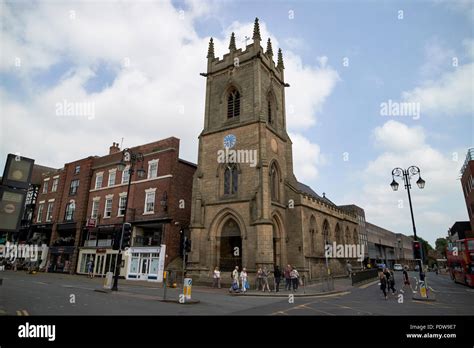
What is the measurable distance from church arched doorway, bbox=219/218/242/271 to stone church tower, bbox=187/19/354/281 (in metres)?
0.08

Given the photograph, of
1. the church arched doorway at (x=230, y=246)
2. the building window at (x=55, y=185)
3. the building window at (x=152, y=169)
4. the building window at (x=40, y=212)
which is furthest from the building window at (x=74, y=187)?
the church arched doorway at (x=230, y=246)

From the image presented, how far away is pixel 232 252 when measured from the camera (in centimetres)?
2372

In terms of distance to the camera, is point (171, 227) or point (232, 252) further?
point (171, 227)

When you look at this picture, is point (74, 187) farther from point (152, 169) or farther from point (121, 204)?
point (152, 169)

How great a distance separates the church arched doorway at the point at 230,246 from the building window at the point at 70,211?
22090 mm

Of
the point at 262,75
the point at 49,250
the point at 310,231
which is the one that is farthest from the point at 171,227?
the point at 49,250

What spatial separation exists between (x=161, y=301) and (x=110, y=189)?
74.0 ft

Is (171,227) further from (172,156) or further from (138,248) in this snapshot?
(172,156)

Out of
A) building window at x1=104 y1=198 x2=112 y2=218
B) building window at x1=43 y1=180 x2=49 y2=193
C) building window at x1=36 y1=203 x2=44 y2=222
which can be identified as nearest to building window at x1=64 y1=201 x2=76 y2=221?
building window at x1=104 y1=198 x2=112 y2=218

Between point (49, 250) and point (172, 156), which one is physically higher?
point (172, 156)

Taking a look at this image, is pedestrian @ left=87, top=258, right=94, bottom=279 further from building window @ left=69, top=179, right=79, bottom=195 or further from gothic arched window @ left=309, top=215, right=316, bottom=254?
gothic arched window @ left=309, top=215, right=316, bottom=254

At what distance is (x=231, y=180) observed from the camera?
82.4 ft

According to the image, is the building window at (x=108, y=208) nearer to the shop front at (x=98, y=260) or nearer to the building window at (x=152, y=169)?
the shop front at (x=98, y=260)

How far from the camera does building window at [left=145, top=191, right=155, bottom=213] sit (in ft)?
94.4
